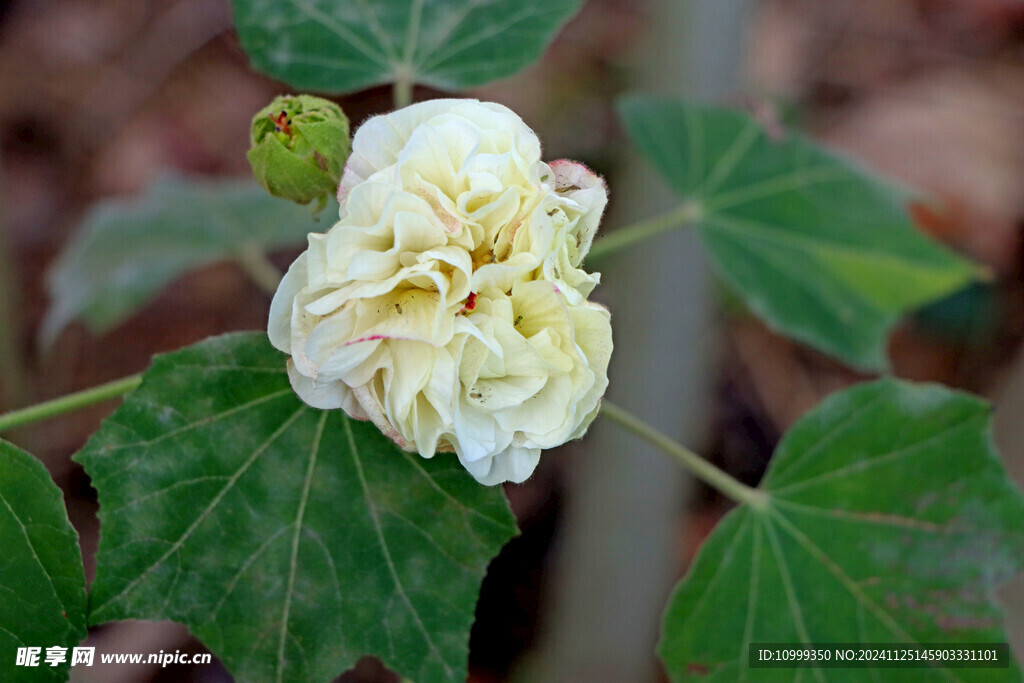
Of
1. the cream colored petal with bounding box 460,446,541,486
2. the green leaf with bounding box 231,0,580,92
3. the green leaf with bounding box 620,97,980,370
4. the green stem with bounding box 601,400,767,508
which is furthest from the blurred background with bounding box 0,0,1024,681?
the cream colored petal with bounding box 460,446,541,486

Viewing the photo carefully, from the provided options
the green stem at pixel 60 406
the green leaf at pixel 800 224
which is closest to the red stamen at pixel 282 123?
the green stem at pixel 60 406

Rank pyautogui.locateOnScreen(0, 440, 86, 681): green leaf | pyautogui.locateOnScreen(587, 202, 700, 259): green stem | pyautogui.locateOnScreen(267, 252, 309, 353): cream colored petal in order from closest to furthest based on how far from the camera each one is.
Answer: pyautogui.locateOnScreen(267, 252, 309, 353): cream colored petal
pyautogui.locateOnScreen(0, 440, 86, 681): green leaf
pyautogui.locateOnScreen(587, 202, 700, 259): green stem

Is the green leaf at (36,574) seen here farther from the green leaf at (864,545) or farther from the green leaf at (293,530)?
the green leaf at (864,545)

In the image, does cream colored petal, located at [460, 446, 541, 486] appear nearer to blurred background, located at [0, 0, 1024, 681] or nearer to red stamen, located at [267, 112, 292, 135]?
red stamen, located at [267, 112, 292, 135]

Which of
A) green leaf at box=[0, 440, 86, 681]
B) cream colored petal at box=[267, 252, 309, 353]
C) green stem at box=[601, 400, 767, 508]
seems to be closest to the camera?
cream colored petal at box=[267, 252, 309, 353]

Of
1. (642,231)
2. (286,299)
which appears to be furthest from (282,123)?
(642,231)

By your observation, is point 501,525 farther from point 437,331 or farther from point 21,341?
point 21,341

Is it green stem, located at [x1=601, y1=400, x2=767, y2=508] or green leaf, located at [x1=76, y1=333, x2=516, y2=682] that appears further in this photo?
green stem, located at [x1=601, y1=400, x2=767, y2=508]

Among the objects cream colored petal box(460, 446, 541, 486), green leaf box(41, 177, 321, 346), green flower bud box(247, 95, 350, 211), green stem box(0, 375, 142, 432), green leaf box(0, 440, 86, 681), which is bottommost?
green leaf box(0, 440, 86, 681)
